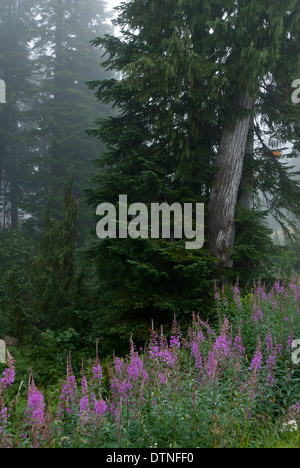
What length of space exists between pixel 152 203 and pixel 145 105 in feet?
7.81

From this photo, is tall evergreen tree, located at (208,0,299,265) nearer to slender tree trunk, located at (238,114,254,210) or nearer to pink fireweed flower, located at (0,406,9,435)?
slender tree trunk, located at (238,114,254,210)

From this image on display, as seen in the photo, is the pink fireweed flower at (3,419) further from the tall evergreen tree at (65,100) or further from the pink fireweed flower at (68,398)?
the tall evergreen tree at (65,100)

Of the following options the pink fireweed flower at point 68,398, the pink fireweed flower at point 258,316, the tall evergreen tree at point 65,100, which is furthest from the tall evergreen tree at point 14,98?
the pink fireweed flower at point 68,398

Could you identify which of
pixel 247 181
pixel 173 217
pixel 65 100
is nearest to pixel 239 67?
pixel 247 181

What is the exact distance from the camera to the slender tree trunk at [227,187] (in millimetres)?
6184

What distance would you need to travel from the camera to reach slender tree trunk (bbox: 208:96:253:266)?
20.3 ft

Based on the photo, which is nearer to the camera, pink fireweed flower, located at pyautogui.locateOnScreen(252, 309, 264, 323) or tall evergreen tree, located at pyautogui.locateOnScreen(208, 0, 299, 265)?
pink fireweed flower, located at pyautogui.locateOnScreen(252, 309, 264, 323)

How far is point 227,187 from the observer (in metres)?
6.30

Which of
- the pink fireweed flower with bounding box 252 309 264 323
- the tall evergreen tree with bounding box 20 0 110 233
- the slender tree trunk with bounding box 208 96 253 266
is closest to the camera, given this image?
the pink fireweed flower with bounding box 252 309 264 323

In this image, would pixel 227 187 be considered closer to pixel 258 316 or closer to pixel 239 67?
pixel 239 67

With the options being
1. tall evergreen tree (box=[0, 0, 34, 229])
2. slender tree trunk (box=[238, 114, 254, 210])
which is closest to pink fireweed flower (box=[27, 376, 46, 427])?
slender tree trunk (box=[238, 114, 254, 210])
